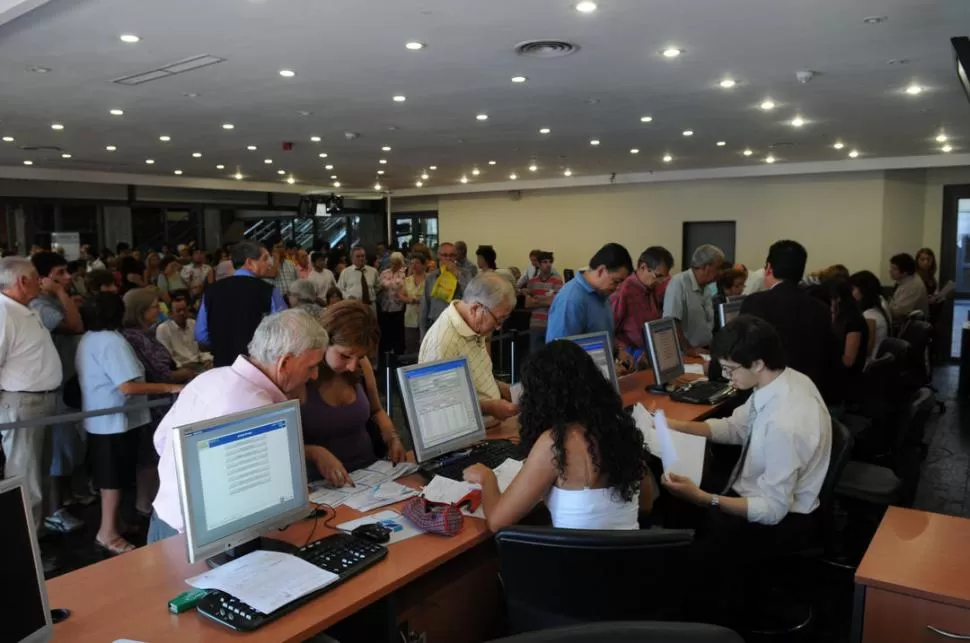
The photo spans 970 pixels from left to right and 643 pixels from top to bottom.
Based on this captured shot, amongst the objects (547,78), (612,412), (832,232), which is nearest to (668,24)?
(547,78)

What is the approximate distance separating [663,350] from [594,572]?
2829 millimetres

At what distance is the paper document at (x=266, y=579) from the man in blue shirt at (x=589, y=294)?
92.1 inches

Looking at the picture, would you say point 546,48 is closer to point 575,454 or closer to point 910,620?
point 575,454

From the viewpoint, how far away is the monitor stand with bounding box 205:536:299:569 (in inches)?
78.8

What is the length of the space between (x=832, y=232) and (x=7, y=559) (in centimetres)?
1377

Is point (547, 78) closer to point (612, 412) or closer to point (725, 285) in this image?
point (725, 285)

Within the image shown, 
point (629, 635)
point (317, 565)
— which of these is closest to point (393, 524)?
point (317, 565)

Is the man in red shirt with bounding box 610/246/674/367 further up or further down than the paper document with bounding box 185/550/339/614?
further up

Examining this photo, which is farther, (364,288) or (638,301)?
(364,288)

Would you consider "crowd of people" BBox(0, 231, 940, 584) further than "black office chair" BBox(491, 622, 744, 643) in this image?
Yes

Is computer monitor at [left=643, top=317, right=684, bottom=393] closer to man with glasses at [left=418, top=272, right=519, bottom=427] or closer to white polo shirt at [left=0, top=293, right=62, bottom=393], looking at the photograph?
man with glasses at [left=418, top=272, right=519, bottom=427]

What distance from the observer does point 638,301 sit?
5059 millimetres

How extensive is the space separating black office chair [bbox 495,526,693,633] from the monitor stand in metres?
0.66

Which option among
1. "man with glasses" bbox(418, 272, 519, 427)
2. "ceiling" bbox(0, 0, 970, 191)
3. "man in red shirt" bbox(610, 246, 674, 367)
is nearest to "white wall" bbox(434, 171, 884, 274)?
"ceiling" bbox(0, 0, 970, 191)
